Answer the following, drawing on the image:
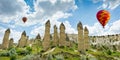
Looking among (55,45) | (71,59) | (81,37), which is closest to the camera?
(71,59)

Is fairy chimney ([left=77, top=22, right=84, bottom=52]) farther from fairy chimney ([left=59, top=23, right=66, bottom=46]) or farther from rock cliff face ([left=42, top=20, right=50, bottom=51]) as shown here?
rock cliff face ([left=42, top=20, right=50, bottom=51])

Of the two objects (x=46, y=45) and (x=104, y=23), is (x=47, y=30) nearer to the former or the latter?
(x=46, y=45)

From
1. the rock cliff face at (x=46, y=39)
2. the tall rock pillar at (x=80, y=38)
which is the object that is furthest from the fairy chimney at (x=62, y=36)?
the tall rock pillar at (x=80, y=38)

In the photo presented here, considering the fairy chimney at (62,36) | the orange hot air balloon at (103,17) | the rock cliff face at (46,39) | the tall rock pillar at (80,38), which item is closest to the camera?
the orange hot air balloon at (103,17)

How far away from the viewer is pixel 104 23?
1935 inches

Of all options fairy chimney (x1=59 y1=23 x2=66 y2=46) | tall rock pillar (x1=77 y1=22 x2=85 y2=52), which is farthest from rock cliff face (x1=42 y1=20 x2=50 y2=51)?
Result: tall rock pillar (x1=77 y1=22 x2=85 y2=52)

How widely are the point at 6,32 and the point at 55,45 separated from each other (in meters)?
26.5

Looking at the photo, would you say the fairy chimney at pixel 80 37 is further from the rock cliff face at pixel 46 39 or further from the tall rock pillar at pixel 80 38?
the rock cliff face at pixel 46 39

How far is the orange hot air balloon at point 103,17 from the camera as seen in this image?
48.9m

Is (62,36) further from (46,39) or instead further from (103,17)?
(103,17)

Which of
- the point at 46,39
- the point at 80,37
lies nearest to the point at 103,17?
the point at 80,37

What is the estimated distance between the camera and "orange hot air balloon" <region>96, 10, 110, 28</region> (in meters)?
48.9

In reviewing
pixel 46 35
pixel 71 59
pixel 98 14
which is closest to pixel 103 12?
pixel 98 14

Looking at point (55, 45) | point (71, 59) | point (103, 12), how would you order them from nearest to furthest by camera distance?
point (103, 12) < point (71, 59) < point (55, 45)
